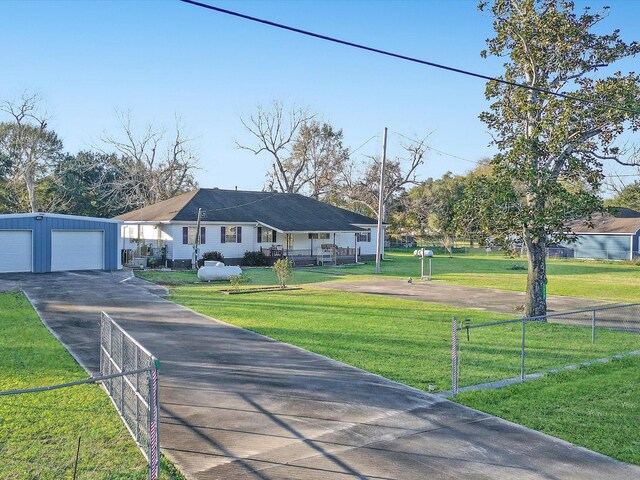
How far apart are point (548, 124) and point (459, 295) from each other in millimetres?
8825

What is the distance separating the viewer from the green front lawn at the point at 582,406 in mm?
7723

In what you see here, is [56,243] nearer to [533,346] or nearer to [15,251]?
[15,251]

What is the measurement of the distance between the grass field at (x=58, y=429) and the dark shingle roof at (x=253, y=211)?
25650 millimetres

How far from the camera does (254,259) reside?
38.9 meters

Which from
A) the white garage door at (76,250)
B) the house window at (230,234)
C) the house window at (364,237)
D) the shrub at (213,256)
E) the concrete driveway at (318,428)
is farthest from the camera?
the house window at (364,237)

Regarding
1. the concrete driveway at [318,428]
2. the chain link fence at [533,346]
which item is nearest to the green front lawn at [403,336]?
the chain link fence at [533,346]

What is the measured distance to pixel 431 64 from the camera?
34.7 feet

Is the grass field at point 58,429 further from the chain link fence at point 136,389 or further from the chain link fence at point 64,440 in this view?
the chain link fence at point 136,389

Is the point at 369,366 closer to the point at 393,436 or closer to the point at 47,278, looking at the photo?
the point at 393,436

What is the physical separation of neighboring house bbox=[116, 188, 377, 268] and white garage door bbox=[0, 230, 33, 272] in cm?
678

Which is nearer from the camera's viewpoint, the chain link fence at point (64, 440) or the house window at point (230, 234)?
the chain link fence at point (64, 440)

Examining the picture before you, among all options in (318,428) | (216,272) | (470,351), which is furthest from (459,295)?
(318,428)

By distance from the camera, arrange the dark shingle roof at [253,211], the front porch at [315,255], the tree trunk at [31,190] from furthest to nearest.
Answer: the tree trunk at [31,190]
the front porch at [315,255]
the dark shingle roof at [253,211]

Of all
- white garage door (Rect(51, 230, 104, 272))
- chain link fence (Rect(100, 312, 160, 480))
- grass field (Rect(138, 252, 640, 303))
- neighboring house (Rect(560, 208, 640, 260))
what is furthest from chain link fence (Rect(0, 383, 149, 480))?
neighboring house (Rect(560, 208, 640, 260))
